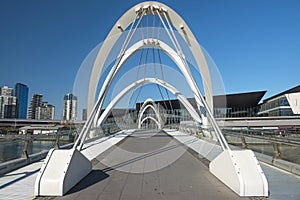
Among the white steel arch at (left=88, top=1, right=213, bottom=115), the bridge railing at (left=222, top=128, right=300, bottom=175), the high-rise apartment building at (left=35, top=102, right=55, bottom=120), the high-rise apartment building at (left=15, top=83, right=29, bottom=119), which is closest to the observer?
the bridge railing at (left=222, top=128, right=300, bottom=175)

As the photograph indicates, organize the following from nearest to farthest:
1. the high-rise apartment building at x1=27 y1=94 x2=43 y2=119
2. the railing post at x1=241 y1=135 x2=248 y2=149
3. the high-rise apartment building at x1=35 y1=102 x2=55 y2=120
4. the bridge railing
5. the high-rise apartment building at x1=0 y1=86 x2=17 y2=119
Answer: the bridge railing
the railing post at x1=241 y1=135 x2=248 y2=149
the high-rise apartment building at x1=0 y1=86 x2=17 y2=119
the high-rise apartment building at x1=35 y1=102 x2=55 y2=120
the high-rise apartment building at x1=27 y1=94 x2=43 y2=119

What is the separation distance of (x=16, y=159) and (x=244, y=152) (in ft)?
20.2

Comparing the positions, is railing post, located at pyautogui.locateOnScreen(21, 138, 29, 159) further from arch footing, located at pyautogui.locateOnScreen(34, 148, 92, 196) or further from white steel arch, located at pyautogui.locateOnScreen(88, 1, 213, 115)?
white steel arch, located at pyautogui.locateOnScreen(88, 1, 213, 115)

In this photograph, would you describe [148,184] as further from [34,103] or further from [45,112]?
[34,103]

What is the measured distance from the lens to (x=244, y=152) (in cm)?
523

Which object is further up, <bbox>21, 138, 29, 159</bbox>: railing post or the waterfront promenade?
<bbox>21, 138, 29, 159</bbox>: railing post

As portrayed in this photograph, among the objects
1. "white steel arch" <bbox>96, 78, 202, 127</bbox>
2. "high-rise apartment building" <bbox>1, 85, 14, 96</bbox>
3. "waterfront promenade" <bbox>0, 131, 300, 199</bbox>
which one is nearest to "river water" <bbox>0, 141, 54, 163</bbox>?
"waterfront promenade" <bbox>0, 131, 300, 199</bbox>

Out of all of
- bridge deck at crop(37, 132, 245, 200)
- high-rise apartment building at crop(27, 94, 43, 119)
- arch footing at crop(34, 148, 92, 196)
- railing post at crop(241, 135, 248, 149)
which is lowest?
bridge deck at crop(37, 132, 245, 200)

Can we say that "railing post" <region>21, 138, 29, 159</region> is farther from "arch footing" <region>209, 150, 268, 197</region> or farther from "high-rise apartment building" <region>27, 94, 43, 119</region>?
"high-rise apartment building" <region>27, 94, 43, 119</region>

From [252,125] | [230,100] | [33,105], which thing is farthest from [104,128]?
[33,105]

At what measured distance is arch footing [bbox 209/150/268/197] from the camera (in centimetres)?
450

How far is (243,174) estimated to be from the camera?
4.72 metres

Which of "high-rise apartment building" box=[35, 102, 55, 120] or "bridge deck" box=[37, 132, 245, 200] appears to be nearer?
"bridge deck" box=[37, 132, 245, 200]

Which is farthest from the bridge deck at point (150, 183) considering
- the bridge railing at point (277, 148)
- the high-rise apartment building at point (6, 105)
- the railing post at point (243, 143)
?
the high-rise apartment building at point (6, 105)
